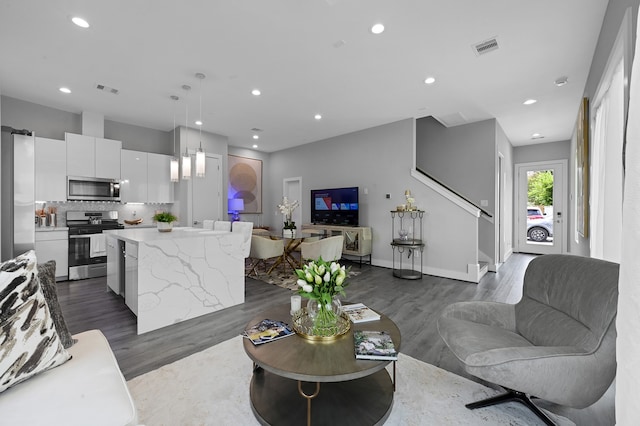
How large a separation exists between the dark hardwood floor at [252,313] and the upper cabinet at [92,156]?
1.82 m

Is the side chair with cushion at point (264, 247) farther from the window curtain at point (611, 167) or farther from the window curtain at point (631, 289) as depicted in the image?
the window curtain at point (631, 289)

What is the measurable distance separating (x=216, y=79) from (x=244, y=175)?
406 cm

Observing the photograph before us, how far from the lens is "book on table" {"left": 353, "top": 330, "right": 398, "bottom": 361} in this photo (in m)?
1.37

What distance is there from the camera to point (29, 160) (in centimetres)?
397

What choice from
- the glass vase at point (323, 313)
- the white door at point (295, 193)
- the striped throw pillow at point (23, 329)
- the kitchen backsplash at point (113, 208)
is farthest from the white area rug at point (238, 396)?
the white door at point (295, 193)

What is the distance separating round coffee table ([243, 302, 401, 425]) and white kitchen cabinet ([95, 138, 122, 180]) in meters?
4.77

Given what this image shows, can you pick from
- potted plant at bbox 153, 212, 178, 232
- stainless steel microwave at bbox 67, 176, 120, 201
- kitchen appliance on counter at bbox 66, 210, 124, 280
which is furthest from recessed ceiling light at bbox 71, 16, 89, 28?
kitchen appliance on counter at bbox 66, 210, 124, 280

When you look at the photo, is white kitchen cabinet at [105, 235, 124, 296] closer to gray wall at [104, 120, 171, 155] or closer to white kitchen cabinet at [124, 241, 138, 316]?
white kitchen cabinet at [124, 241, 138, 316]

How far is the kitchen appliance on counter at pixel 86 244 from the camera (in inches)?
177

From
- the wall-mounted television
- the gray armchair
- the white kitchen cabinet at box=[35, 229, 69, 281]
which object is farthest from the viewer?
the wall-mounted television

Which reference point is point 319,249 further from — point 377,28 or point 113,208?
point 113,208

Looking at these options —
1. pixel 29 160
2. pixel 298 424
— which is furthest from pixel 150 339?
pixel 29 160

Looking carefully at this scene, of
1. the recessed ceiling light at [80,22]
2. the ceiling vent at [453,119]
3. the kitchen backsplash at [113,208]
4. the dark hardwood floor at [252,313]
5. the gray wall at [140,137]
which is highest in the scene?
the ceiling vent at [453,119]

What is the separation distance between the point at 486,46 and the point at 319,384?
347cm
